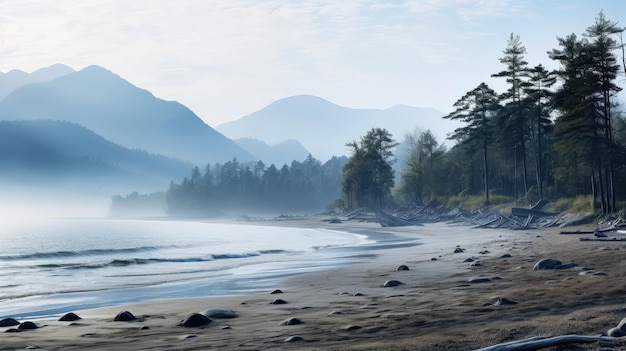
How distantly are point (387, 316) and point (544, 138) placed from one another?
200ft

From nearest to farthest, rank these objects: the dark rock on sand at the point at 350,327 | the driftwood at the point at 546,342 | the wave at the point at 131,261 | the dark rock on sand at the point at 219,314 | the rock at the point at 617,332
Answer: the driftwood at the point at 546,342
the rock at the point at 617,332
the dark rock on sand at the point at 350,327
the dark rock on sand at the point at 219,314
the wave at the point at 131,261

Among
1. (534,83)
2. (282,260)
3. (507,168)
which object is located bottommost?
(282,260)

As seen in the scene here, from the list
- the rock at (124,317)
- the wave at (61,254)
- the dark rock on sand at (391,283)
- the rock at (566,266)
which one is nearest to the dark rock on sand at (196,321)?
the rock at (124,317)

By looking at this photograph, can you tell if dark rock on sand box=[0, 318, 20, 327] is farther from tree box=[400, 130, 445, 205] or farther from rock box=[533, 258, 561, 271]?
tree box=[400, 130, 445, 205]

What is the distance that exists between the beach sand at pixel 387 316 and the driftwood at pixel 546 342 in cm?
14

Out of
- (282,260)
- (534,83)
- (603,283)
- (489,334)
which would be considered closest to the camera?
(489,334)

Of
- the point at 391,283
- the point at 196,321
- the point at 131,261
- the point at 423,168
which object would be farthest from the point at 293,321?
the point at 423,168

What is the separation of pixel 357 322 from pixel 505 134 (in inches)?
2282

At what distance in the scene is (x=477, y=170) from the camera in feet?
283

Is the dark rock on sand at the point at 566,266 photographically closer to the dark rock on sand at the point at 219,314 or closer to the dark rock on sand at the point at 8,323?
the dark rock on sand at the point at 219,314

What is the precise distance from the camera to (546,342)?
7.28 metres

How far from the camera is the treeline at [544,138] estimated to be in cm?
4238

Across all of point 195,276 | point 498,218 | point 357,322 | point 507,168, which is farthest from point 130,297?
point 507,168

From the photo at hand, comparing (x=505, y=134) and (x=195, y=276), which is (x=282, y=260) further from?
(x=505, y=134)
